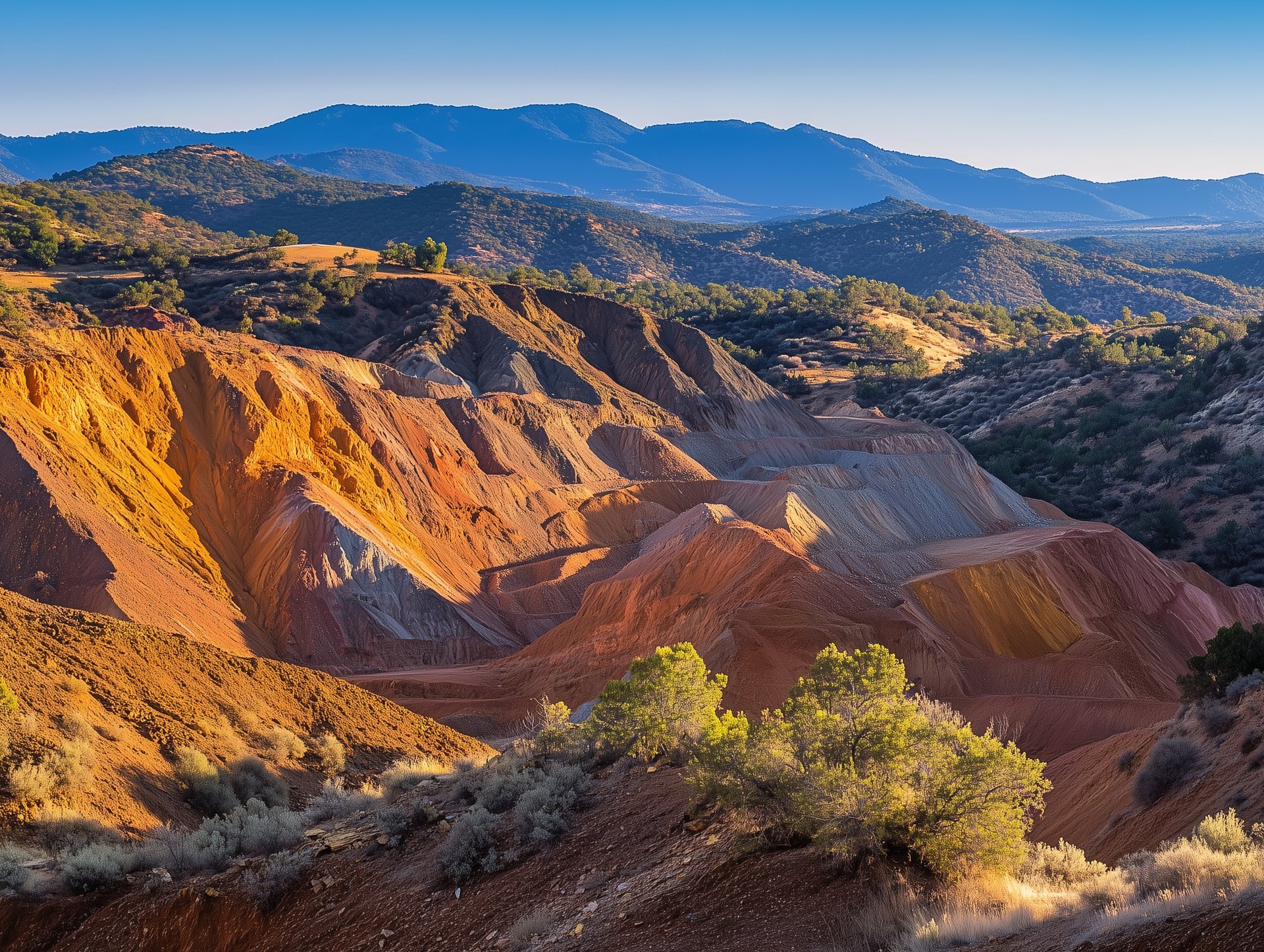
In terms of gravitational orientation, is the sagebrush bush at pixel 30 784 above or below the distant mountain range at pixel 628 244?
below

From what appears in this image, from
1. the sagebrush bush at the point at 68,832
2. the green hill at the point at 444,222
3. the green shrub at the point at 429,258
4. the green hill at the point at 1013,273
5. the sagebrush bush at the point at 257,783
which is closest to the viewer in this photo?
the sagebrush bush at the point at 68,832

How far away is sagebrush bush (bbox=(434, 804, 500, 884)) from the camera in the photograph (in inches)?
456

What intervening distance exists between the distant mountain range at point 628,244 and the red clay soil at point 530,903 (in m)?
140

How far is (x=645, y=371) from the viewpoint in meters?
68.0

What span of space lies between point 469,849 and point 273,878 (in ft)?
7.44

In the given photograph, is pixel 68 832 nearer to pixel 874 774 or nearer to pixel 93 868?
pixel 93 868

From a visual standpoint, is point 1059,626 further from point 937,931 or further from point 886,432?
point 886,432

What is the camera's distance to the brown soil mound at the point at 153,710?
14125mm

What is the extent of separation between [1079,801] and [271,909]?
12.4 m

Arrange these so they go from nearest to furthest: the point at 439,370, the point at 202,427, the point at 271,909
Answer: the point at 271,909 < the point at 202,427 < the point at 439,370

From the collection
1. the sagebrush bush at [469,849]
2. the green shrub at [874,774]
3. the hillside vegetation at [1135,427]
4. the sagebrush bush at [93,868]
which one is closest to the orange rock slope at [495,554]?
the hillside vegetation at [1135,427]

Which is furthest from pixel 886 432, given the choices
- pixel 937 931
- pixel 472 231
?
pixel 472 231

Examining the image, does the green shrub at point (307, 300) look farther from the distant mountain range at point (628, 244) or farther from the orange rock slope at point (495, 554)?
the distant mountain range at point (628, 244)

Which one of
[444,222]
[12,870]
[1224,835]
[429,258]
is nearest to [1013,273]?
[444,222]
